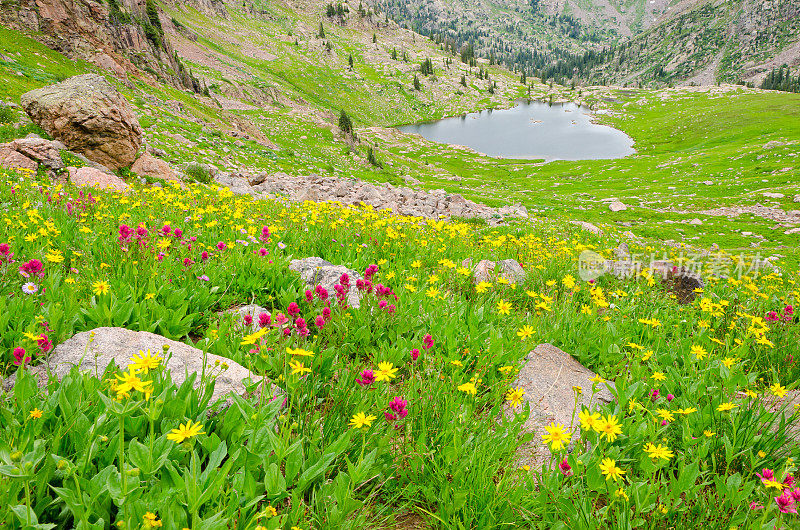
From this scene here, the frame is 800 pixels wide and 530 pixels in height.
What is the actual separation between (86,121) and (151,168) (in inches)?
96.0

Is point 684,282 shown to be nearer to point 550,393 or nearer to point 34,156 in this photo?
point 550,393

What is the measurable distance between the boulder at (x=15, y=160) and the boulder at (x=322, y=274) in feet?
33.4

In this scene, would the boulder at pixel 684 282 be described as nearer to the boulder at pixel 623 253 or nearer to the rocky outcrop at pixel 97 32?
the boulder at pixel 623 253

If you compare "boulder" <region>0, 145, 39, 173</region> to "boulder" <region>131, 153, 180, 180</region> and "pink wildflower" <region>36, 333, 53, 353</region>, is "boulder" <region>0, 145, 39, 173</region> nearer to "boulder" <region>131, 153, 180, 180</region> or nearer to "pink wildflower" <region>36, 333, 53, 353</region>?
"boulder" <region>131, 153, 180, 180</region>

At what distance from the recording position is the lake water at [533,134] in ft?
337

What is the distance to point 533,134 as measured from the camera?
12850 cm

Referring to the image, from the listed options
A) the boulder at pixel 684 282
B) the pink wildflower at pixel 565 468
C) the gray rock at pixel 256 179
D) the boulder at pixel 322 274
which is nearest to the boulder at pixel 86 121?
the gray rock at pixel 256 179

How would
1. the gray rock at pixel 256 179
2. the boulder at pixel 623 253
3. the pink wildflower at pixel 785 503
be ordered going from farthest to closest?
1. the gray rock at pixel 256 179
2. the boulder at pixel 623 253
3. the pink wildflower at pixel 785 503

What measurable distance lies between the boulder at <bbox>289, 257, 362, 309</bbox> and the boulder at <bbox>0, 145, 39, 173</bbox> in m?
10.2

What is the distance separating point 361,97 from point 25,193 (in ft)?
453

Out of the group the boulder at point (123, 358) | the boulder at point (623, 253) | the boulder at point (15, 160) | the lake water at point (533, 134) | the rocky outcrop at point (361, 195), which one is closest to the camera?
the boulder at point (123, 358)

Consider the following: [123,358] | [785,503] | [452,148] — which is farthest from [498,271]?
[452,148]

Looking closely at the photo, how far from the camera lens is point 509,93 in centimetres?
17838

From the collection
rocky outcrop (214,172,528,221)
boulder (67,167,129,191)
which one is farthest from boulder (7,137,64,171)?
rocky outcrop (214,172,528,221)
